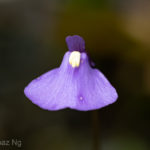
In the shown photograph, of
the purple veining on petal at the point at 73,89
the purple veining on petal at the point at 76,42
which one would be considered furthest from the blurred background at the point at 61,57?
the purple veining on petal at the point at 76,42

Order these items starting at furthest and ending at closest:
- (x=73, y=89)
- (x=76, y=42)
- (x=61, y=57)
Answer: (x=61, y=57)
(x=76, y=42)
(x=73, y=89)

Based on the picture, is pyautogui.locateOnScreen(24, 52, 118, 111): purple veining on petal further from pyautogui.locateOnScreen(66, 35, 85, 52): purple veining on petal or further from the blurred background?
the blurred background

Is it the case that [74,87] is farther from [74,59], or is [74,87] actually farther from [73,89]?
[74,59]

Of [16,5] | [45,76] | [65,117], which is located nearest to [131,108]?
[65,117]

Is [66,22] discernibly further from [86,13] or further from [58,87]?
[58,87]

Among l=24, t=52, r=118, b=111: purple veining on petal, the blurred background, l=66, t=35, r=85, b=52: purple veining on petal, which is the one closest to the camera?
l=24, t=52, r=118, b=111: purple veining on petal

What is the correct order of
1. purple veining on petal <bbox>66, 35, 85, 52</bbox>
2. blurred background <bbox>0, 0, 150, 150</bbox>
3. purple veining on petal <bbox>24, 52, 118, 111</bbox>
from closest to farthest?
purple veining on petal <bbox>24, 52, 118, 111</bbox> < purple veining on petal <bbox>66, 35, 85, 52</bbox> < blurred background <bbox>0, 0, 150, 150</bbox>

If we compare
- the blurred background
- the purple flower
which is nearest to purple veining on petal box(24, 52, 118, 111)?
the purple flower

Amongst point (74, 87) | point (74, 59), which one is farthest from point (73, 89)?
point (74, 59)
